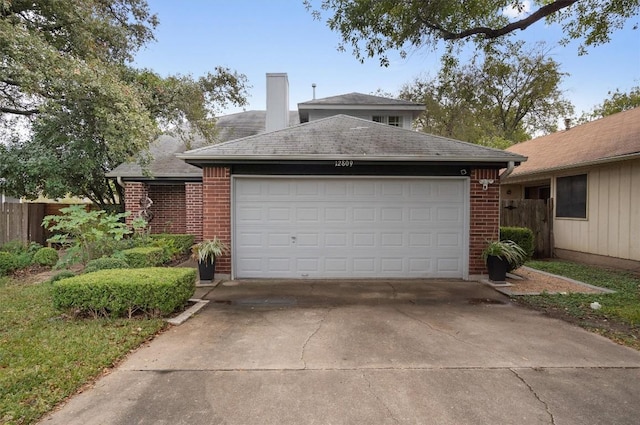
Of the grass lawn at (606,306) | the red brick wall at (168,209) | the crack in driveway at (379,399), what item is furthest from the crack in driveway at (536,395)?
the red brick wall at (168,209)

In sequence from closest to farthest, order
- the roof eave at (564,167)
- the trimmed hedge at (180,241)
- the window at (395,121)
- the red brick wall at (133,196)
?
1. the roof eave at (564,167)
2. the trimmed hedge at (180,241)
3. the red brick wall at (133,196)
4. the window at (395,121)

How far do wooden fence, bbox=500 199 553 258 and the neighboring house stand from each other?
22 centimetres

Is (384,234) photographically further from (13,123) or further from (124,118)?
(13,123)

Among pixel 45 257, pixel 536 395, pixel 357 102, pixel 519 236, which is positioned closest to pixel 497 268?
pixel 519 236

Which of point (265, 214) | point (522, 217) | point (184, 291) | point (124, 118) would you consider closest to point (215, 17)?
point (124, 118)

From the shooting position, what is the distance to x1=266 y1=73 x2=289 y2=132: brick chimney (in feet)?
43.4

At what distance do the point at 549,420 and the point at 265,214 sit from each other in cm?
629

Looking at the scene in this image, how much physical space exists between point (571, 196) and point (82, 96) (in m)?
14.2

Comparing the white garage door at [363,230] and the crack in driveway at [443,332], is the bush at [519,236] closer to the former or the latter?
the white garage door at [363,230]

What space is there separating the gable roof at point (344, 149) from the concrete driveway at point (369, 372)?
3382 millimetres

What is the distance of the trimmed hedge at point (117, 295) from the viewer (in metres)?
4.98

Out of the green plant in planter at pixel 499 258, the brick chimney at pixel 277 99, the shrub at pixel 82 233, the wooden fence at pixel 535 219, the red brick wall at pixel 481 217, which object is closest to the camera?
the shrub at pixel 82 233

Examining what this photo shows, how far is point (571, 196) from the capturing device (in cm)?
1121

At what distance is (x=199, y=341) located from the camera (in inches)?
175
